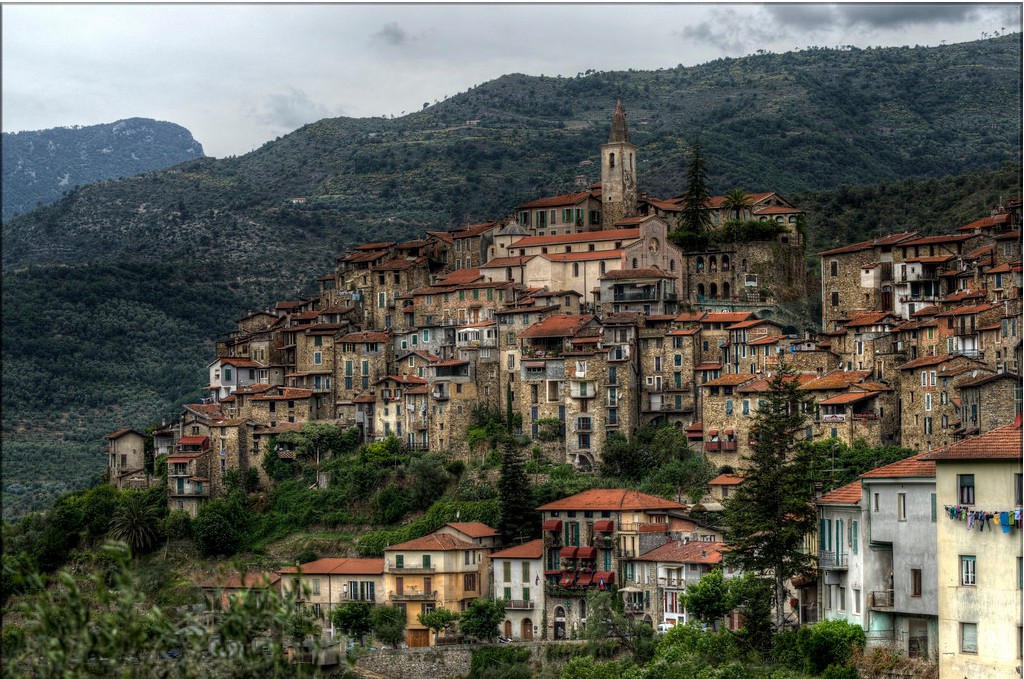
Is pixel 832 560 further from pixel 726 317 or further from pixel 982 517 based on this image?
pixel 726 317

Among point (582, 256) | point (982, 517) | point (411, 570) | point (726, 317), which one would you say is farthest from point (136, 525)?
point (982, 517)

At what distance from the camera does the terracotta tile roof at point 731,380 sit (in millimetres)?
79875

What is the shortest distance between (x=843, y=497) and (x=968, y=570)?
30.3 ft

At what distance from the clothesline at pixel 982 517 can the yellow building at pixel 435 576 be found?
109 feet

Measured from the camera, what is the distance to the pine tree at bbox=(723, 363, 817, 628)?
57.1m

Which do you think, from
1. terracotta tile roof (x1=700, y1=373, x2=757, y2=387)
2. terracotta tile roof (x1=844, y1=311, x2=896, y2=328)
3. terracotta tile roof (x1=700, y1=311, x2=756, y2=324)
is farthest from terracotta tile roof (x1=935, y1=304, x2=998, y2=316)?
terracotta tile roof (x1=700, y1=311, x2=756, y2=324)

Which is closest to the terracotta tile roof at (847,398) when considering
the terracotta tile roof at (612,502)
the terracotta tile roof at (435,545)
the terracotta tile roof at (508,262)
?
the terracotta tile roof at (612,502)

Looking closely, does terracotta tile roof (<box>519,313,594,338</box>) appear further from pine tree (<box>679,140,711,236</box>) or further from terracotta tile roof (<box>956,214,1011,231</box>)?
terracotta tile roof (<box>956,214,1011,231</box>)

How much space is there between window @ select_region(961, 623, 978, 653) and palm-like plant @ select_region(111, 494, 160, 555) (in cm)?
4979

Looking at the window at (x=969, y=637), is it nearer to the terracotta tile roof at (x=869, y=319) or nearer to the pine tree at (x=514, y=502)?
the pine tree at (x=514, y=502)

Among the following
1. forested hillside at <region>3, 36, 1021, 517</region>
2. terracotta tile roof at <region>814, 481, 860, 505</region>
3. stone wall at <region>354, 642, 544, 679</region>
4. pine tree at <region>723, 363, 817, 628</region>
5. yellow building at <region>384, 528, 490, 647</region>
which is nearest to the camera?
terracotta tile roof at <region>814, 481, 860, 505</region>

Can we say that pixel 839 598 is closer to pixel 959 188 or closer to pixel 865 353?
pixel 865 353

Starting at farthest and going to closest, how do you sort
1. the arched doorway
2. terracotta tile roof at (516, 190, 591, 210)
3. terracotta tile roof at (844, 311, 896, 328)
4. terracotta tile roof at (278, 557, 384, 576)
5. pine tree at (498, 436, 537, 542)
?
terracotta tile roof at (516, 190, 591, 210), terracotta tile roof at (844, 311, 896, 328), pine tree at (498, 436, 537, 542), terracotta tile roof at (278, 557, 384, 576), the arched doorway

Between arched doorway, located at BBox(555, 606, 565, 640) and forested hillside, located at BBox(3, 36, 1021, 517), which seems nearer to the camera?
arched doorway, located at BBox(555, 606, 565, 640)
